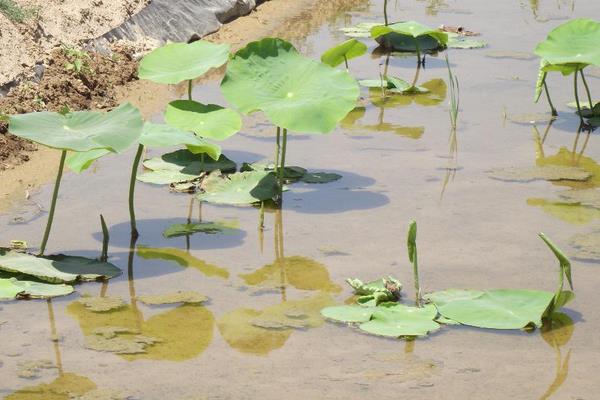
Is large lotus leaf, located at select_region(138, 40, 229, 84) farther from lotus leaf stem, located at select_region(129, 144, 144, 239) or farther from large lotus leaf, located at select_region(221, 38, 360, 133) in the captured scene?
lotus leaf stem, located at select_region(129, 144, 144, 239)

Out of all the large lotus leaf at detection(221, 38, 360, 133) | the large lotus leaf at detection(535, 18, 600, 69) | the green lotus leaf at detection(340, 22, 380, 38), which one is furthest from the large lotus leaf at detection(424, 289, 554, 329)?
the green lotus leaf at detection(340, 22, 380, 38)

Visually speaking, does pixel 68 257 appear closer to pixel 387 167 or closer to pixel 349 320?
pixel 349 320

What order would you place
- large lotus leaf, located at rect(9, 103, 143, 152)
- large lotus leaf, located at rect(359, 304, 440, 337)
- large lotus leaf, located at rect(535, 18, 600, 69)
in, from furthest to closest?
1. large lotus leaf, located at rect(535, 18, 600, 69)
2. large lotus leaf, located at rect(9, 103, 143, 152)
3. large lotus leaf, located at rect(359, 304, 440, 337)

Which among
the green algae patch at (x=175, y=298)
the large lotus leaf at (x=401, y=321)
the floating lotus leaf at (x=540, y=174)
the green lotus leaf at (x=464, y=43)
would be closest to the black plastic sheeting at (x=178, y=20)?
the green lotus leaf at (x=464, y=43)

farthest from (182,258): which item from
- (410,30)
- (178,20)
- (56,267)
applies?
(178,20)

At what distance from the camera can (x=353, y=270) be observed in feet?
13.6

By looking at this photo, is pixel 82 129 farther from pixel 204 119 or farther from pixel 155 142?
pixel 204 119

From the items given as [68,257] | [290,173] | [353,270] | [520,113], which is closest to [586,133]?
[520,113]

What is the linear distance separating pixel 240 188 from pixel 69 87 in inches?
58.4

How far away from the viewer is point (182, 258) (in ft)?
14.0

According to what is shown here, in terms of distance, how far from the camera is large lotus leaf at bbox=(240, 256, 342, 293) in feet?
13.2

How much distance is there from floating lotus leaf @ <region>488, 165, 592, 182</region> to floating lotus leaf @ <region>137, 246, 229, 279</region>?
167cm

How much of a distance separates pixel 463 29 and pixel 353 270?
4.40m

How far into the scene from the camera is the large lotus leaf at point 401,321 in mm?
3564
